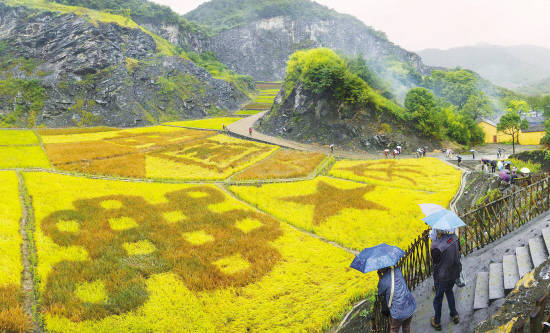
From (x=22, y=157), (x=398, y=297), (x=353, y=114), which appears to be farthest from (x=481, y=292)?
(x=353, y=114)

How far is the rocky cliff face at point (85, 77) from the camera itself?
68938 mm

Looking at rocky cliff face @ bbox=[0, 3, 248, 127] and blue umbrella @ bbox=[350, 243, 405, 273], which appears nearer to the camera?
blue umbrella @ bbox=[350, 243, 405, 273]

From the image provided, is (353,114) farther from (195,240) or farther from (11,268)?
(11,268)

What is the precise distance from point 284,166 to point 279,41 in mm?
148446

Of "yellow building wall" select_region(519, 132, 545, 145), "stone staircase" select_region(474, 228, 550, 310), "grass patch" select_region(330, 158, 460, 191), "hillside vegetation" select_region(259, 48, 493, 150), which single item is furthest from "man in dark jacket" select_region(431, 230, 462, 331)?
"yellow building wall" select_region(519, 132, 545, 145)

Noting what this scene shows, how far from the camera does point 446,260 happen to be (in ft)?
24.9

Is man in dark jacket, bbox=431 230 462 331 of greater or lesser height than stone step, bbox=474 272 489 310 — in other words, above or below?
above

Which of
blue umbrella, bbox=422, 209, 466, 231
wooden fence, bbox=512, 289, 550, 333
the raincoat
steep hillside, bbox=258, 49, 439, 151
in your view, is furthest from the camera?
steep hillside, bbox=258, 49, 439, 151

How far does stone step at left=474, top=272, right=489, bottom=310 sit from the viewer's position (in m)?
7.82

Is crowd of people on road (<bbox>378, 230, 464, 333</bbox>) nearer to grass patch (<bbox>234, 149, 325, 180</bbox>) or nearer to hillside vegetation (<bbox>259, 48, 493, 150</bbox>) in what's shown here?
grass patch (<bbox>234, 149, 325, 180</bbox>)

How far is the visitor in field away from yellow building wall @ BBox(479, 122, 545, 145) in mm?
74381

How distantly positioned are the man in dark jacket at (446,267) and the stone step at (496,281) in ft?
3.63

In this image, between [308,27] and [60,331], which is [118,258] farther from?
[308,27]

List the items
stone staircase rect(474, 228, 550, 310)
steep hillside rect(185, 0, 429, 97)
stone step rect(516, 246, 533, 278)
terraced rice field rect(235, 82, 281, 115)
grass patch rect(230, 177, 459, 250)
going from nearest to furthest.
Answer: stone staircase rect(474, 228, 550, 310), stone step rect(516, 246, 533, 278), grass patch rect(230, 177, 459, 250), terraced rice field rect(235, 82, 281, 115), steep hillside rect(185, 0, 429, 97)
